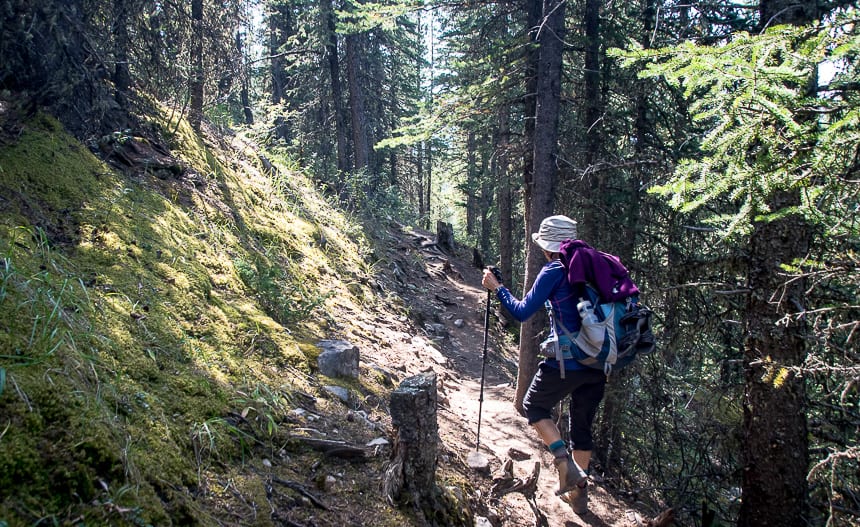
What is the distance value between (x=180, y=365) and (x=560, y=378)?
3.27 m

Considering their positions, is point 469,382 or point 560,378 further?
point 469,382

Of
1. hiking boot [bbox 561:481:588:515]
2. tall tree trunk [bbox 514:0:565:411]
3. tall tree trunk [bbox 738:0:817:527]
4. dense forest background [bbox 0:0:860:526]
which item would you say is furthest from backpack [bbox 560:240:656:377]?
tall tree trunk [bbox 514:0:565:411]

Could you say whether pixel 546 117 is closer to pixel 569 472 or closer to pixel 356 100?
pixel 569 472

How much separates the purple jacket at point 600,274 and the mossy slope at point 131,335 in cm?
274

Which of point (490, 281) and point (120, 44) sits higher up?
point (120, 44)

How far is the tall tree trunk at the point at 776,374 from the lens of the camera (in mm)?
3877

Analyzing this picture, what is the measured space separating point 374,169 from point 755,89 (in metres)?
23.5

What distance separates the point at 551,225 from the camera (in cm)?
484

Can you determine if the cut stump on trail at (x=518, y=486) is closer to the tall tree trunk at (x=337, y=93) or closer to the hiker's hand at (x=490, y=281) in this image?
the hiker's hand at (x=490, y=281)

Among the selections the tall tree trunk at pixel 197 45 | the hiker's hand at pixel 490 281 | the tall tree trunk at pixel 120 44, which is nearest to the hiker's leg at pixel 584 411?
the hiker's hand at pixel 490 281

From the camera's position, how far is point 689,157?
6953mm

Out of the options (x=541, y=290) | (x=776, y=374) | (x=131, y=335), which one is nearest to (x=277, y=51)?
(x=541, y=290)

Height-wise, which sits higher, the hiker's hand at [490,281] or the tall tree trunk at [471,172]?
the tall tree trunk at [471,172]

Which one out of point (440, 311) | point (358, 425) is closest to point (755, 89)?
point (358, 425)
